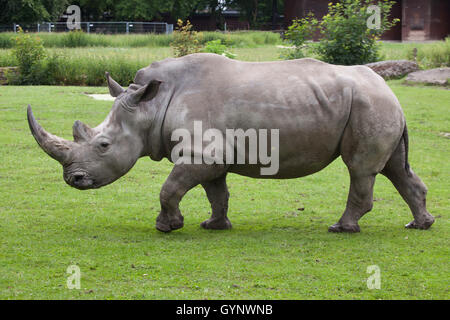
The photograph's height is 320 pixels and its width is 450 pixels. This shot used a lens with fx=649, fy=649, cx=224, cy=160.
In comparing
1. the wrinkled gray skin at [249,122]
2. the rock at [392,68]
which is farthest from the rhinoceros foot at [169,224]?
the rock at [392,68]

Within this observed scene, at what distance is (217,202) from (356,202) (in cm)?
147

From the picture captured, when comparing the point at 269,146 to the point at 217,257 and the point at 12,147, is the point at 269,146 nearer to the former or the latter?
the point at 217,257

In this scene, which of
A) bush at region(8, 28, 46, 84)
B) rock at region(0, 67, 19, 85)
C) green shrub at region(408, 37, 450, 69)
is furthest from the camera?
green shrub at region(408, 37, 450, 69)

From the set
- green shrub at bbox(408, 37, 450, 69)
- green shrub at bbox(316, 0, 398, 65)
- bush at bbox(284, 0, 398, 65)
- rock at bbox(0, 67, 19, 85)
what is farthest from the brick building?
rock at bbox(0, 67, 19, 85)

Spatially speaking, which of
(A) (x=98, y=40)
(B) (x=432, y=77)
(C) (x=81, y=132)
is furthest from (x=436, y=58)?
(C) (x=81, y=132)

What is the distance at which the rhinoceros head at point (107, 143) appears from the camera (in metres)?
6.28

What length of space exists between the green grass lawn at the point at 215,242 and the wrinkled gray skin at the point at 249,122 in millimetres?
585

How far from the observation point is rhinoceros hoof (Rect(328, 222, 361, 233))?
269 inches

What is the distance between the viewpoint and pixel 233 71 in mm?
6789

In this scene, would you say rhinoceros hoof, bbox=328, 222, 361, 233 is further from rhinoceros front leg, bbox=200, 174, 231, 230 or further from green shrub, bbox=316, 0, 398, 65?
green shrub, bbox=316, 0, 398, 65

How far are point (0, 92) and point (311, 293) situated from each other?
1330cm

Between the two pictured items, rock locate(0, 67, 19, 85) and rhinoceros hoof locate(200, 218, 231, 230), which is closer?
rhinoceros hoof locate(200, 218, 231, 230)

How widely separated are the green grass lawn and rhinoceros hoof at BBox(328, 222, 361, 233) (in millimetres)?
114

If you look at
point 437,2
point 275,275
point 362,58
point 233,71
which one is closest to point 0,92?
point 362,58
